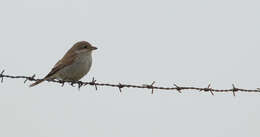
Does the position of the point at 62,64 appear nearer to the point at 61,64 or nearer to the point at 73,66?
the point at 61,64

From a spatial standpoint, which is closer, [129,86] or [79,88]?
[129,86]

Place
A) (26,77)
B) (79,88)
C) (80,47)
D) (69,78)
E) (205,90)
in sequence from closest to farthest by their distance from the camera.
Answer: (205,90)
(26,77)
(79,88)
(69,78)
(80,47)

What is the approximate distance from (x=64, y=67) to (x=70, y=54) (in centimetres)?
42

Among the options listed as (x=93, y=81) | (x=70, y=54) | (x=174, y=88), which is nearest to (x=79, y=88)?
(x=93, y=81)

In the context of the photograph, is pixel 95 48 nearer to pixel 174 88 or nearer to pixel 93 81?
pixel 93 81

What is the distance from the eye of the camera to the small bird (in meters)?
9.52

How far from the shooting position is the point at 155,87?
6645mm

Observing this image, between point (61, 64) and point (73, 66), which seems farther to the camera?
point (61, 64)

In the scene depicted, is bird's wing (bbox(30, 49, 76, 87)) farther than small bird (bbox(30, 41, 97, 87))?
Yes

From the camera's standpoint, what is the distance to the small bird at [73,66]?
9516mm

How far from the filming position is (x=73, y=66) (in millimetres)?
9578

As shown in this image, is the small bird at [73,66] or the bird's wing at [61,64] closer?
the small bird at [73,66]

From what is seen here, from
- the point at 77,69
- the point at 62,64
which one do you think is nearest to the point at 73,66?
the point at 77,69

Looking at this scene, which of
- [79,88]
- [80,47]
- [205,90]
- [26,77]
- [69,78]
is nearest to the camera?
[205,90]
